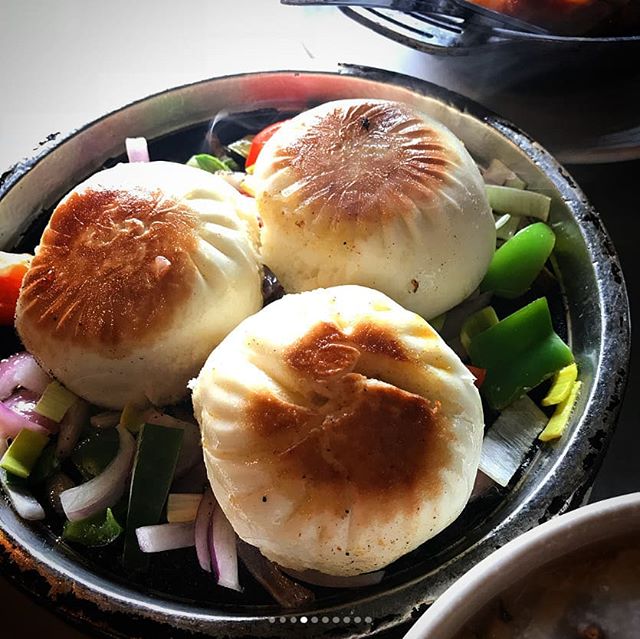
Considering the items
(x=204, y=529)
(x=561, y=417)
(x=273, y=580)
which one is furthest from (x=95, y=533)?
(x=561, y=417)

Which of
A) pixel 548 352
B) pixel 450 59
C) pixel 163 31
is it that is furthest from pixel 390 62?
pixel 548 352

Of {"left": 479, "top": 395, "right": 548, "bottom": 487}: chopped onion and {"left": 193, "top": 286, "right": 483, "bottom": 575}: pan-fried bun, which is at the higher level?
{"left": 193, "top": 286, "right": 483, "bottom": 575}: pan-fried bun

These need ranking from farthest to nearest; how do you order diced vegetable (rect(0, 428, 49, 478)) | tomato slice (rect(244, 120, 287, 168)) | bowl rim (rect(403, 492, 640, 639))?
tomato slice (rect(244, 120, 287, 168)) < diced vegetable (rect(0, 428, 49, 478)) < bowl rim (rect(403, 492, 640, 639))

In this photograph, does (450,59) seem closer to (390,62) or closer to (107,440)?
(390,62)

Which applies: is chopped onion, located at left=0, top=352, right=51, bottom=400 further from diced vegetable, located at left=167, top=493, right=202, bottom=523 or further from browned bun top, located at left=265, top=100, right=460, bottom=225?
browned bun top, located at left=265, top=100, right=460, bottom=225

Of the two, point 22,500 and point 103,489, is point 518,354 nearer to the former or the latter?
point 103,489

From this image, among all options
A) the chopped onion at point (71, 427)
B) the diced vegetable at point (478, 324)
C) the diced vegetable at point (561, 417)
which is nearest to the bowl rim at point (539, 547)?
the diced vegetable at point (561, 417)

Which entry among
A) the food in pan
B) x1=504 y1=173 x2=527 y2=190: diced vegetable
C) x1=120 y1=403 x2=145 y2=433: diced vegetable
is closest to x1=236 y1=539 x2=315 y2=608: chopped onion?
the food in pan
